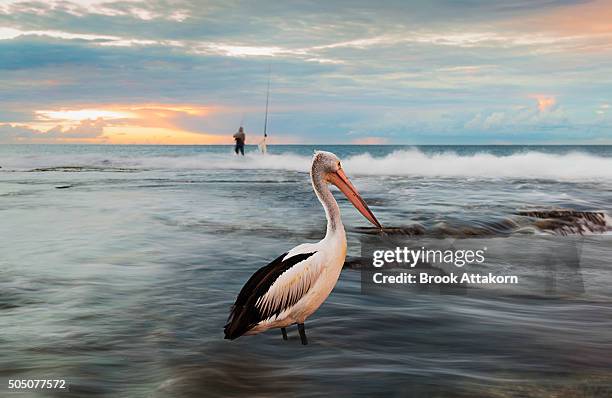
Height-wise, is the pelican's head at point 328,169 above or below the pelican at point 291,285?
above

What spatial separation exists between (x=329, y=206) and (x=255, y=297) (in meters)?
0.74

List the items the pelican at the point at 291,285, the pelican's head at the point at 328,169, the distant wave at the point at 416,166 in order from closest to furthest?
the pelican at the point at 291,285 < the pelican's head at the point at 328,169 < the distant wave at the point at 416,166

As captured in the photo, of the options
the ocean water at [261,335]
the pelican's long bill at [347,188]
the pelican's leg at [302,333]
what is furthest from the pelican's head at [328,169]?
the ocean water at [261,335]

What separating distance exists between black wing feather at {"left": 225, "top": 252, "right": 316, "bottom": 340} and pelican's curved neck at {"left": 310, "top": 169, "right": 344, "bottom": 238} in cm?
22

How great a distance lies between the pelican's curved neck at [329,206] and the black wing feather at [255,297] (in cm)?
22

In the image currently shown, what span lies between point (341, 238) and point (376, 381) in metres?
0.92

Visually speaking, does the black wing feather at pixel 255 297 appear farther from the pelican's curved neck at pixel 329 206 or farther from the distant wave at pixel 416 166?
the distant wave at pixel 416 166

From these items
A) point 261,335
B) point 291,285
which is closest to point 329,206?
point 291,285

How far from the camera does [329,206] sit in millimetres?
4164

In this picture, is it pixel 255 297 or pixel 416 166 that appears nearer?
pixel 255 297

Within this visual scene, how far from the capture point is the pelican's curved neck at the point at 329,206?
4105mm

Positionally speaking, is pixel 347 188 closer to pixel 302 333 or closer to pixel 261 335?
pixel 302 333

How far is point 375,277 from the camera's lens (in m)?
7.71

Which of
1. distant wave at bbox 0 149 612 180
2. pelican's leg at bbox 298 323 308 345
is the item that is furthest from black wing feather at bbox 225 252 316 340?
distant wave at bbox 0 149 612 180
